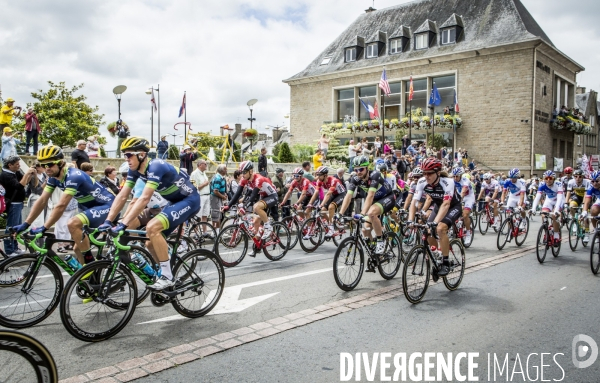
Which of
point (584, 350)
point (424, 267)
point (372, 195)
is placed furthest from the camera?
point (372, 195)

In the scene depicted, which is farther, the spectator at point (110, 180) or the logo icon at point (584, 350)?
the spectator at point (110, 180)

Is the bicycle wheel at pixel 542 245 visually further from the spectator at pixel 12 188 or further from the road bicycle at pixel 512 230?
the spectator at pixel 12 188

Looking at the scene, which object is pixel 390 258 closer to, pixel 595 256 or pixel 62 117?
pixel 595 256

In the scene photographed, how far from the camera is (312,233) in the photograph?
11688 mm

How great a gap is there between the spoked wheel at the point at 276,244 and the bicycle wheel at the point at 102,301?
4824mm

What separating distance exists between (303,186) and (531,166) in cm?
2857

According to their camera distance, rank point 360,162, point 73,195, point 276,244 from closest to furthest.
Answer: point 73,195, point 360,162, point 276,244

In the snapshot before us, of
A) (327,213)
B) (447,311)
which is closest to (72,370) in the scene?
(447,311)

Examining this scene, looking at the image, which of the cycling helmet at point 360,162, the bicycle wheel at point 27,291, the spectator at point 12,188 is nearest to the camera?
the bicycle wheel at point 27,291

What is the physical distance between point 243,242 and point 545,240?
6452 mm

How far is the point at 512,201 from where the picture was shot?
14281mm

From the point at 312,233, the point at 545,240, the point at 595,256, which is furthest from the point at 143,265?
the point at 545,240

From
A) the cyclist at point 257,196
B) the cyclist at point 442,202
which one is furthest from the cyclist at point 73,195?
the cyclist at point 442,202

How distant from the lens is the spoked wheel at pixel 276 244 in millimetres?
10199
